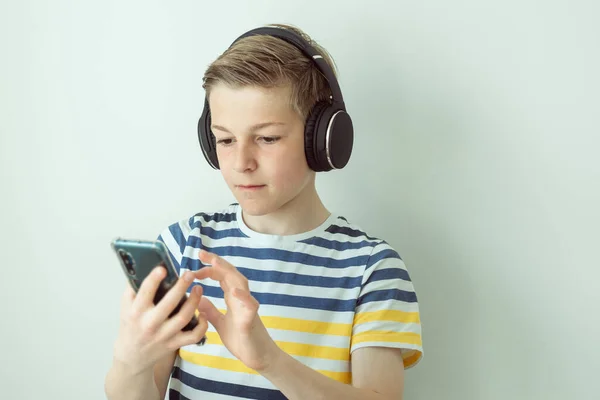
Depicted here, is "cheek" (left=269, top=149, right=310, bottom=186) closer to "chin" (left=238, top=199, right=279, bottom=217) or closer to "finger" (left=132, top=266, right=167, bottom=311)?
"chin" (left=238, top=199, right=279, bottom=217)

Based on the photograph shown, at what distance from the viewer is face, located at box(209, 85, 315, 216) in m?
1.22

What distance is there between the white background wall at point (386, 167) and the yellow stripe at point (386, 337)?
0.28m

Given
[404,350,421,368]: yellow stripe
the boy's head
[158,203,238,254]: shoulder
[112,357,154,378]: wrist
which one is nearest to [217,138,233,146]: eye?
the boy's head

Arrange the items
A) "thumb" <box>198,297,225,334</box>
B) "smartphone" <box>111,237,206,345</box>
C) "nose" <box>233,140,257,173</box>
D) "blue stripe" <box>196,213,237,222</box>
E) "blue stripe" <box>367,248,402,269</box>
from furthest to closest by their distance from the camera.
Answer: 1. "blue stripe" <box>196,213,237,222</box>
2. "blue stripe" <box>367,248,402,269</box>
3. "nose" <box>233,140,257,173</box>
4. "thumb" <box>198,297,225,334</box>
5. "smartphone" <box>111,237,206,345</box>

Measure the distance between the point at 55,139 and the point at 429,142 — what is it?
0.98m

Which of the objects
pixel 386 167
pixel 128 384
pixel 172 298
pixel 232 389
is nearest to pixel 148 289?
pixel 172 298

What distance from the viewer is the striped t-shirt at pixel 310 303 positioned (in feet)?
4.17

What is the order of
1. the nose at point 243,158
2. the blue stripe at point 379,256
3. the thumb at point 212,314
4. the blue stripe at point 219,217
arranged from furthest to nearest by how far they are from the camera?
the blue stripe at point 219,217 → the blue stripe at point 379,256 → the nose at point 243,158 → the thumb at point 212,314

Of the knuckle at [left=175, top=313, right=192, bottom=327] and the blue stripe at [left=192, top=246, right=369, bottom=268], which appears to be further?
the blue stripe at [left=192, top=246, right=369, bottom=268]

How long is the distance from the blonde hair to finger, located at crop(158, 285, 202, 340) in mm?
425

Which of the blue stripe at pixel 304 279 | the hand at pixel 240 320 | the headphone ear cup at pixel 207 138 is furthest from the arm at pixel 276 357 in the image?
the headphone ear cup at pixel 207 138

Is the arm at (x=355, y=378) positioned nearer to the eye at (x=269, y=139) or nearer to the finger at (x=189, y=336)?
the finger at (x=189, y=336)

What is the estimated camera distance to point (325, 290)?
4.30 feet

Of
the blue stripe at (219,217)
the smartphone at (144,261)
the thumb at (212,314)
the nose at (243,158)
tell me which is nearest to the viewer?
the smartphone at (144,261)
